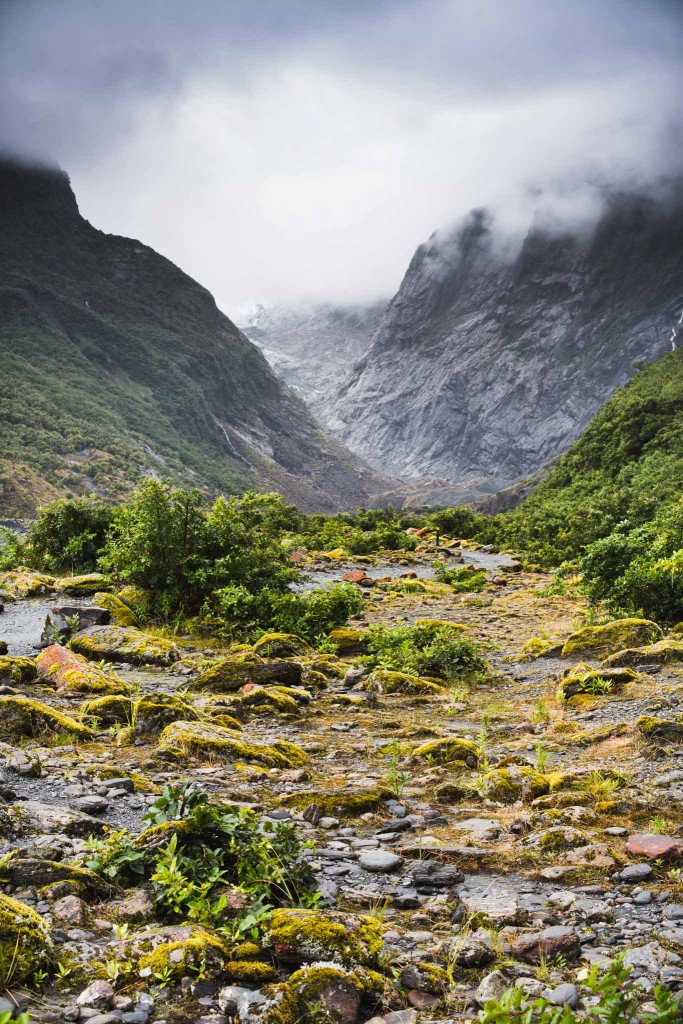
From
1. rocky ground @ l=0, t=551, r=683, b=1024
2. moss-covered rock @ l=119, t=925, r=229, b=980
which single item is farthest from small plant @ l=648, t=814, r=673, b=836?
moss-covered rock @ l=119, t=925, r=229, b=980

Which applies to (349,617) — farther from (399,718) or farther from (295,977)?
(295,977)

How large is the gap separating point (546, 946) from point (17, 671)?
7.31 metres

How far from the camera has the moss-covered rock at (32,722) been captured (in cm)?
626

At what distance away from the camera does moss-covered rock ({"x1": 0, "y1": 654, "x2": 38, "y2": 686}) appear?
27.2 ft

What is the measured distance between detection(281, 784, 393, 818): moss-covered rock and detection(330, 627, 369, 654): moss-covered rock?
711 centimetres

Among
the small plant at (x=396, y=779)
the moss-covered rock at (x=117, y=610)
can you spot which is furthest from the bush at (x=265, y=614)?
the small plant at (x=396, y=779)

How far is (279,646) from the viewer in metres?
11.5

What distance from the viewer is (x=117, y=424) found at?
16612 cm

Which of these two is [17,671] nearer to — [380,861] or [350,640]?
[380,861]

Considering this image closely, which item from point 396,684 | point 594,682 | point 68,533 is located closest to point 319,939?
point 594,682

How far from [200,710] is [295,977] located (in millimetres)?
5090

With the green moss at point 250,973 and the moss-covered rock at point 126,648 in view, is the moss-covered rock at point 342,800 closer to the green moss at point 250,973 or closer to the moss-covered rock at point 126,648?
the green moss at point 250,973

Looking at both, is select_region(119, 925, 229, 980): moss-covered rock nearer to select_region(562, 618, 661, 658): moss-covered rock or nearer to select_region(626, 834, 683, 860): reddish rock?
select_region(626, 834, 683, 860): reddish rock

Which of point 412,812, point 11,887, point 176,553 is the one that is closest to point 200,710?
point 412,812
